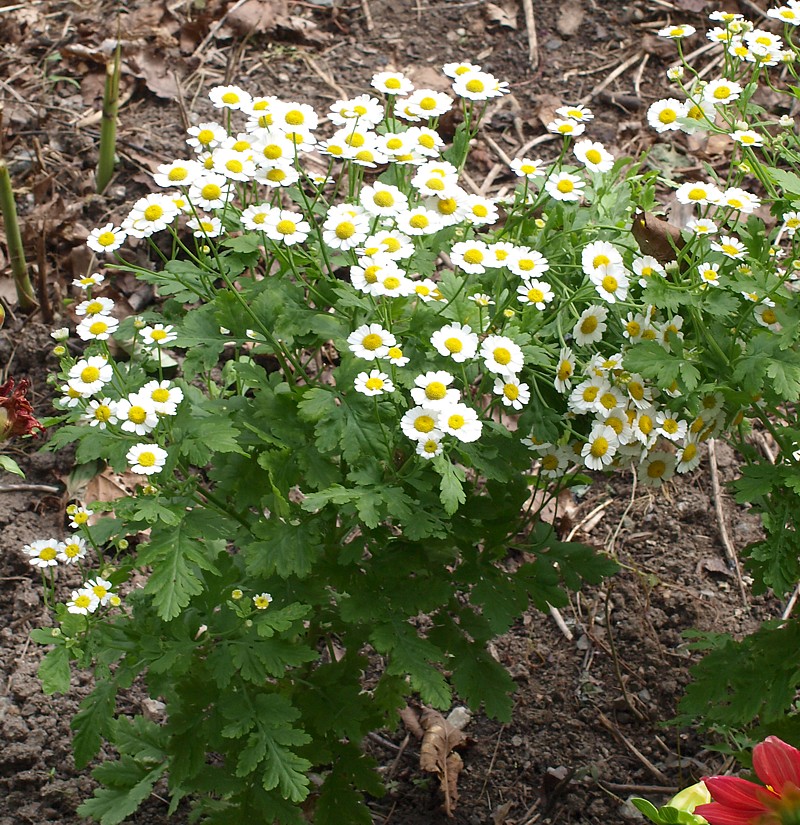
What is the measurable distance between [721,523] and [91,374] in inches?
78.1

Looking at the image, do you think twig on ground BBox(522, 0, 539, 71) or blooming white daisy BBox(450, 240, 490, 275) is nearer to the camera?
blooming white daisy BBox(450, 240, 490, 275)

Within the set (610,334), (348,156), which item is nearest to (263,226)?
(348,156)

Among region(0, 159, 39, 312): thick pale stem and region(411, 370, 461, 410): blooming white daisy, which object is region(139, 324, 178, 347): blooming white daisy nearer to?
region(411, 370, 461, 410): blooming white daisy

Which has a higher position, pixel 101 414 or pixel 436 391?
pixel 436 391

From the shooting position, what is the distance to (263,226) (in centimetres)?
195

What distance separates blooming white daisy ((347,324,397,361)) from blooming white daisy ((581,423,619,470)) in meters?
0.43

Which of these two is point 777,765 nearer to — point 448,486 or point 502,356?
point 448,486

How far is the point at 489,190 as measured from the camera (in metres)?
3.79

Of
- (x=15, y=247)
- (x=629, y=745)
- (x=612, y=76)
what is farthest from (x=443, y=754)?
(x=612, y=76)

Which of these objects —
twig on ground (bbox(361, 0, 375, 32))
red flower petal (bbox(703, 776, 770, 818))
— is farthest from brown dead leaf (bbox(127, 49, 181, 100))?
red flower petal (bbox(703, 776, 770, 818))

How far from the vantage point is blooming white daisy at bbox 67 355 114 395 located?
1.86m

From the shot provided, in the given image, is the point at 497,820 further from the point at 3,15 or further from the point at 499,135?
the point at 3,15

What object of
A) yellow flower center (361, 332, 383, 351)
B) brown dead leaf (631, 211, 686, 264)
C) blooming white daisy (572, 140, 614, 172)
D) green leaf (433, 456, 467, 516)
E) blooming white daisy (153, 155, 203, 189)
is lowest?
green leaf (433, 456, 467, 516)

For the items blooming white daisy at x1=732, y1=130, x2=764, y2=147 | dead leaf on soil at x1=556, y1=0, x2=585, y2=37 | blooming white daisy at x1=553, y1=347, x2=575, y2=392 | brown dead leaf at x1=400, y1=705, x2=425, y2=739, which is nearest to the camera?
blooming white daisy at x1=553, y1=347, x2=575, y2=392
